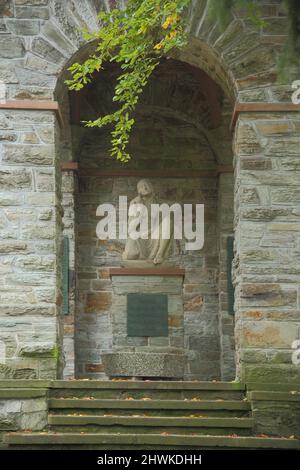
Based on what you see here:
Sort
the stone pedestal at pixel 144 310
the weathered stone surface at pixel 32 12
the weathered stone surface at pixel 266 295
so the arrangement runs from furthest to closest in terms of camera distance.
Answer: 1. the stone pedestal at pixel 144 310
2. the weathered stone surface at pixel 32 12
3. the weathered stone surface at pixel 266 295

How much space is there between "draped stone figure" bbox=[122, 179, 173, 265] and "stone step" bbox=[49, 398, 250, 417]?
10.2ft

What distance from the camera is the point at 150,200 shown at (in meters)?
13.0

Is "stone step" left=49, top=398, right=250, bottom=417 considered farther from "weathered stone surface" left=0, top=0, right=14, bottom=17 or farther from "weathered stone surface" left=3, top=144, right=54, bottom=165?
"weathered stone surface" left=0, top=0, right=14, bottom=17

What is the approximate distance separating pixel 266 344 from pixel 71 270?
4187mm

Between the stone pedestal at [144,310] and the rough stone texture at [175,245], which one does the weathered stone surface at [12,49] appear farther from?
the rough stone texture at [175,245]

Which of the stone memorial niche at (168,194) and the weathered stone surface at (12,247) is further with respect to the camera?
the stone memorial niche at (168,194)

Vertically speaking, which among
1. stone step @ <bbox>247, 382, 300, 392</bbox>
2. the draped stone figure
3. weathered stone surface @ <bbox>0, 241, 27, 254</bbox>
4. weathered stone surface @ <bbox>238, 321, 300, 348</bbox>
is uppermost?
the draped stone figure

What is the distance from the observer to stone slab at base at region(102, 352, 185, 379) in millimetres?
10922

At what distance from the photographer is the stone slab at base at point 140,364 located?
10.9m

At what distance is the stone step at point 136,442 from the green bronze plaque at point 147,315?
2.78 meters

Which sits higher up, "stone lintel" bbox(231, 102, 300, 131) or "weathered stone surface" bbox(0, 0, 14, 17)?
"weathered stone surface" bbox(0, 0, 14, 17)

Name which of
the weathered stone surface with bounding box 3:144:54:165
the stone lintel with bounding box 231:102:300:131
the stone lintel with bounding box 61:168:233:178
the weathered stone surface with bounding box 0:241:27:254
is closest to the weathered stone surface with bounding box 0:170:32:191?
the weathered stone surface with bounding box 3:144:54:165

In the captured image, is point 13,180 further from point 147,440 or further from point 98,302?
point 98,302

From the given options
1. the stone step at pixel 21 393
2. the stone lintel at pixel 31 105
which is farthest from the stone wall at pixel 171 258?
the stone step at pixel 21 393
